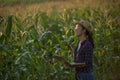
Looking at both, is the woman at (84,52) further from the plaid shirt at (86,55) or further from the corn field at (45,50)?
the corn field at (45,50)

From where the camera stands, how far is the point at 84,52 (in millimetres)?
3916

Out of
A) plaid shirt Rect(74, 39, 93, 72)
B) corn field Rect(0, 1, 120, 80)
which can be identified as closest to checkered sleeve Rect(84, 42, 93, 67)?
plaid shirt Rect(74, 39, 93, 72)

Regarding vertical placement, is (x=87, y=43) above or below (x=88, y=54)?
above

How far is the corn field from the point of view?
418cm

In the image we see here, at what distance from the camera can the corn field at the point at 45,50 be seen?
165 inches

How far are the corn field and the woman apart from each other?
0.51m

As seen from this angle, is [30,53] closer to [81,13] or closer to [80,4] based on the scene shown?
[81,13]

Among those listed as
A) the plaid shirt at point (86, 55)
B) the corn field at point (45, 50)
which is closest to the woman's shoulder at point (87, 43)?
the plaid shirt at point (86, 55)

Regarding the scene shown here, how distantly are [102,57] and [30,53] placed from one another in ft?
7.56

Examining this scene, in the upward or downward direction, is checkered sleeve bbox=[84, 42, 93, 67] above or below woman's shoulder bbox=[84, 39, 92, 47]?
below

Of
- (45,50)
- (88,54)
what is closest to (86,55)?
(88,54)

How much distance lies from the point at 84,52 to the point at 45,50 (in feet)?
3.21

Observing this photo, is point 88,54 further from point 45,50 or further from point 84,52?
point 45,50

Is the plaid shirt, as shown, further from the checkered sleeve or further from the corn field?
the corn field
